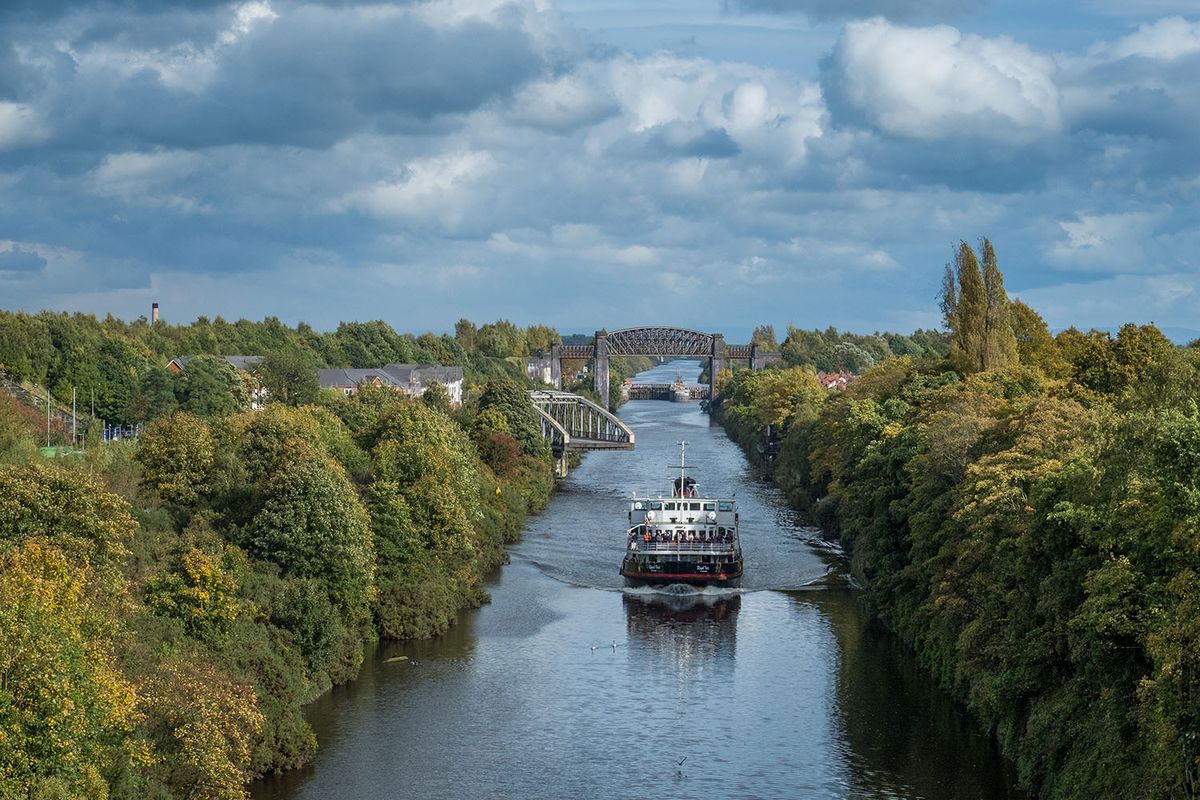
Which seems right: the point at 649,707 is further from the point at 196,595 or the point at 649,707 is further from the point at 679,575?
the point at 679,575

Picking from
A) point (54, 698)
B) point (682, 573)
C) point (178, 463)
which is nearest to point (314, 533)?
point (178, 463)

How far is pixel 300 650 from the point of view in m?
49.4

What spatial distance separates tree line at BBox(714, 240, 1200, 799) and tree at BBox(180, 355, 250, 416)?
49.2 m

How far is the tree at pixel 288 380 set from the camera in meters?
113

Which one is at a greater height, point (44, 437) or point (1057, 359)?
point (1057, 359)

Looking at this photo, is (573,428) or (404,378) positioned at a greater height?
(404,378)

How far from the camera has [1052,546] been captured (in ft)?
137

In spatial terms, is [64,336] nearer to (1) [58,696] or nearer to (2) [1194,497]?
(1) [58,696]

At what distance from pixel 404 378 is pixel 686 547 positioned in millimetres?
95870

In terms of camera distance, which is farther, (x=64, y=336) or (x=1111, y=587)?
(x=64, y=336)

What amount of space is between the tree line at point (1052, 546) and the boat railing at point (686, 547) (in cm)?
705

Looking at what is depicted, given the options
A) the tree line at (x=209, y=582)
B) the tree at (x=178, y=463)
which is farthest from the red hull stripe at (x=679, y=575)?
the tree at (x=178, y=463)

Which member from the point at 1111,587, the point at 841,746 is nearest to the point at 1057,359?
the point at 841,746

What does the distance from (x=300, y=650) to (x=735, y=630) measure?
22614 mm
